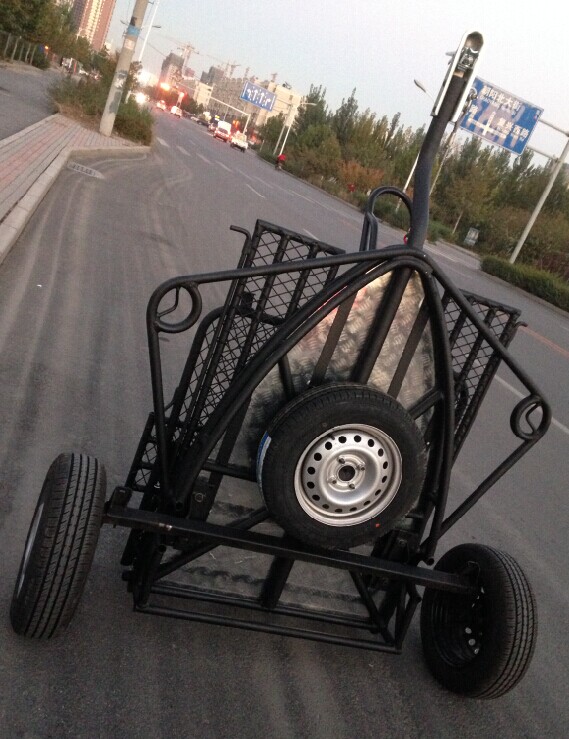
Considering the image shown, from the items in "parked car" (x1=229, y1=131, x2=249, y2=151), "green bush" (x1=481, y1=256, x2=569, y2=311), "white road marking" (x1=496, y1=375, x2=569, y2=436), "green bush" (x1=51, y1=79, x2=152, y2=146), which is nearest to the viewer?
"white road marking" (x1=496, y1=375, x2=569, y2=436)

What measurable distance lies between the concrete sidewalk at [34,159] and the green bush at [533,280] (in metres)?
15.2

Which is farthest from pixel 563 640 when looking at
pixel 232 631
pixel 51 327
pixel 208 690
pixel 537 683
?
pixel 51 327

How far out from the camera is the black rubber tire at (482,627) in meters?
3.13

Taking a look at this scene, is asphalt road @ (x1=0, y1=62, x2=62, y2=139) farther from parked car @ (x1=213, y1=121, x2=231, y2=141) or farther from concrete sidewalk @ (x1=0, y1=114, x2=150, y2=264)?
parked car @ (x1=213, y1=121, x2=231, y2=141)

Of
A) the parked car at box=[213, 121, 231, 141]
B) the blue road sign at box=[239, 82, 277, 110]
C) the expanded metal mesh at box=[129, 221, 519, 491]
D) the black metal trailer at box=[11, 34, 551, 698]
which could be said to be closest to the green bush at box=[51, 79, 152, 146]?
the black metal trailer at box=[11, 34, 551, 698]

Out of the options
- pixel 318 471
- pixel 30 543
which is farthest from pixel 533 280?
pixel 30 543


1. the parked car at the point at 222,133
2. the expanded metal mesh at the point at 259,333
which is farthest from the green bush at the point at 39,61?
the expanded metal mesh at the point at 259,333

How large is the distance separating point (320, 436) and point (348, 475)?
193 mm

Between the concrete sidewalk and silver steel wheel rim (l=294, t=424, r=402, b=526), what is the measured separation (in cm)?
584

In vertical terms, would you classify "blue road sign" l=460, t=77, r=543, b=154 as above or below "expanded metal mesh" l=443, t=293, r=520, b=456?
above

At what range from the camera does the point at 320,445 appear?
2807 millimetres

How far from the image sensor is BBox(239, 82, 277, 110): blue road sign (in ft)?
302

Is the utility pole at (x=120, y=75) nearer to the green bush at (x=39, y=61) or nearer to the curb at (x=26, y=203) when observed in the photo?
the curb at (x=26, y=203)

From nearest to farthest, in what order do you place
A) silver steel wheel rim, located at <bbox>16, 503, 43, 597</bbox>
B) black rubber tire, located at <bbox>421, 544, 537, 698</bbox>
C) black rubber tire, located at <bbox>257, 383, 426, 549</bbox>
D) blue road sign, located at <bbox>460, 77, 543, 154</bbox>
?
black rubber tire, located at <bbox>257, 383, 426, 549</bbox> → silver steel wheel rim, located at <bbox>16, 503, 43, 597</bbox> → black rubber tire, located at <bbox>421, 544, 537, 698</bbox> → blue road sign, located at <bbox>460, 77, 543, 154</bbox>
